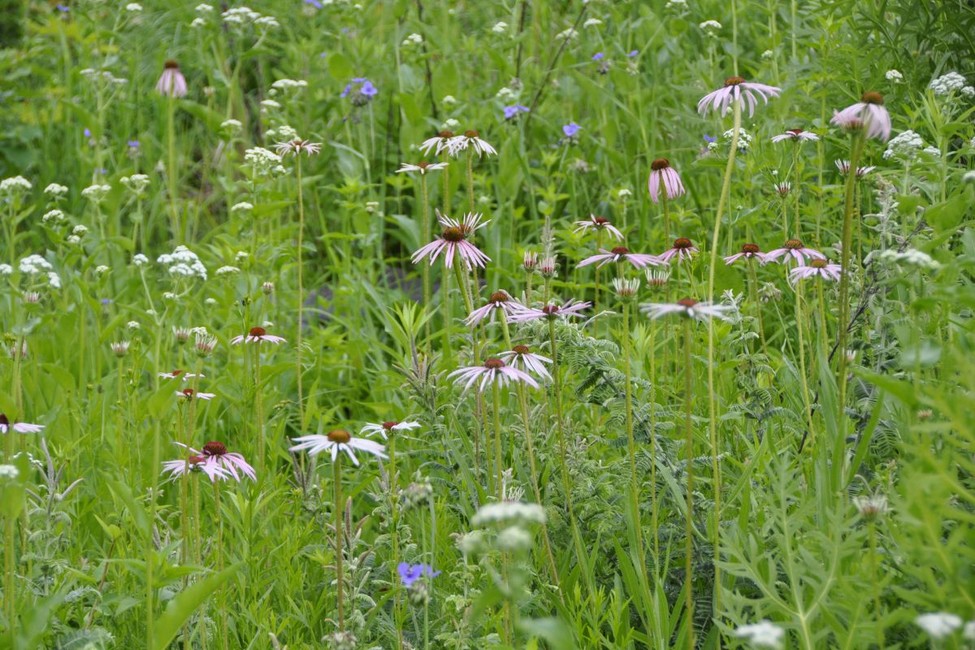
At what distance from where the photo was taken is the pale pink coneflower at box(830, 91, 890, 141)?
5.01 feet

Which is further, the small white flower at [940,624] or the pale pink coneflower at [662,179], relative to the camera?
the pale pink coneflower at [662,179]

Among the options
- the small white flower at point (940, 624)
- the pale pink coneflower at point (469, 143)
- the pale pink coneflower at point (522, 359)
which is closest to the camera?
the small white flower at point (940, 624)

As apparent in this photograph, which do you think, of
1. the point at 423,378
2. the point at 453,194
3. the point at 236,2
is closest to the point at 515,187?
the point at 453,194

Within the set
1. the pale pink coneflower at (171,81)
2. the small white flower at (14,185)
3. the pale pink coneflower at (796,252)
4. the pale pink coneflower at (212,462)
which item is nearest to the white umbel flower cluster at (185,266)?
the pale pink coneflower at (212,462)

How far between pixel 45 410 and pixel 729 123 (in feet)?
6.61

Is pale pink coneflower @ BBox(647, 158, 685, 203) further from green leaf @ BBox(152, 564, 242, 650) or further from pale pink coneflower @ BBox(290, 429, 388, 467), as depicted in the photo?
green leaf @ BBox(152, 564, 242, 650)

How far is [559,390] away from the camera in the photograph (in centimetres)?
188

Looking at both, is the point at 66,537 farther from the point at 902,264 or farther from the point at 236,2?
the point at 236,2

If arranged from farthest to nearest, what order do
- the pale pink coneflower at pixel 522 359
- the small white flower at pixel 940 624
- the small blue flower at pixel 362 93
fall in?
the small blue flower at pixel 362 93
the pale pink coneflower at pixel 522 359
the small white flower at pixel 940 624

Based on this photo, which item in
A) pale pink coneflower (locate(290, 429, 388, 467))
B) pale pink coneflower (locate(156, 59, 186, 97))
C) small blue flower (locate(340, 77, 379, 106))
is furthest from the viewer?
small blue flower (locate(340, 77, 379, 106))

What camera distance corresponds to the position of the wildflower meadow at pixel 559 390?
156cm

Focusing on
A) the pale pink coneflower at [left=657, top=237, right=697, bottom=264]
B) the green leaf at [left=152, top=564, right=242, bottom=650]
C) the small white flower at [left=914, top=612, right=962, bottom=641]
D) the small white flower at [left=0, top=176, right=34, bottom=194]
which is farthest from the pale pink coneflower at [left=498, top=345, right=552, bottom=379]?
the small white flower at [left=0, top=176, right=34, bottom=194]

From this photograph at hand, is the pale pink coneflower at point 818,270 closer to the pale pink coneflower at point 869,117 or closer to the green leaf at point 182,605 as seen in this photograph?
the pale pink coneflower at point 869,117

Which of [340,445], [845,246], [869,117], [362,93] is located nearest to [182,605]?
[340,445]
